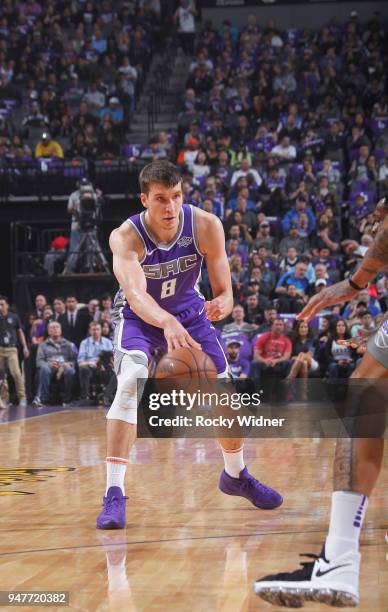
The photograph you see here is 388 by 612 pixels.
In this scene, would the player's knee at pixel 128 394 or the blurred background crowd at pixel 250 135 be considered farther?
the blurred background crowd at pixel 250 135

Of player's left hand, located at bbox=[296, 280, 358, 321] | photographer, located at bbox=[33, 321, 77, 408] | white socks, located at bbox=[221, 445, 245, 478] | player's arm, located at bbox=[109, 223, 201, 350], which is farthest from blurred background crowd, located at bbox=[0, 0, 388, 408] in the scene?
player's left hand, located at bbox=[296, 280, 358, 321]

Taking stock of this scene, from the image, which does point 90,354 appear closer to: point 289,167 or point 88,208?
point 88,208

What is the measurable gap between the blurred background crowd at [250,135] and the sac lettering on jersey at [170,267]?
23.1ft

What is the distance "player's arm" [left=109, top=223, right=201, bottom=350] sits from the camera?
4771 mm

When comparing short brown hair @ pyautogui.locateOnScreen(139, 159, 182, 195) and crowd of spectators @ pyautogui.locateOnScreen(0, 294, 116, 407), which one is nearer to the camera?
short brown hair @ pyautogui.locateOnScreen(139, 159, 182, 195)

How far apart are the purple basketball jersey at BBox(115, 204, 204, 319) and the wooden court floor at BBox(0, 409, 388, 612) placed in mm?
1278

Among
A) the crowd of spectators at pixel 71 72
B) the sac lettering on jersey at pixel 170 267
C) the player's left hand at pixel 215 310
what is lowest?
the player's left hand at pixel 215 310

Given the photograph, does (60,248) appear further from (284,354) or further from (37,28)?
(37,28)

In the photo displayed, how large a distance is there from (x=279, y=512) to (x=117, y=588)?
1.96 metres

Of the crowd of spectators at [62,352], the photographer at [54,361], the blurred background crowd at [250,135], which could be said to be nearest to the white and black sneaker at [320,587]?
the blurred background crowd at [250,135]

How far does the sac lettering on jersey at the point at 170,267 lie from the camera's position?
5484mm

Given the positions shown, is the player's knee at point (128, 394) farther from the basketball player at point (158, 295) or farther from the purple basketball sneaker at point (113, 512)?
the purple basketball sneaker at point (113, 512)

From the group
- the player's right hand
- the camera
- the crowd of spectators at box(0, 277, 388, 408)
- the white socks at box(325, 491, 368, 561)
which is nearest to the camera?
the white socks at box(325, 491, 368, 561)

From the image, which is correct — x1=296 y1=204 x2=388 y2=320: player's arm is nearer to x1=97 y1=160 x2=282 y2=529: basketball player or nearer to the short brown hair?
x1=97 y1=160 x2=282 y2=529: basketball player
